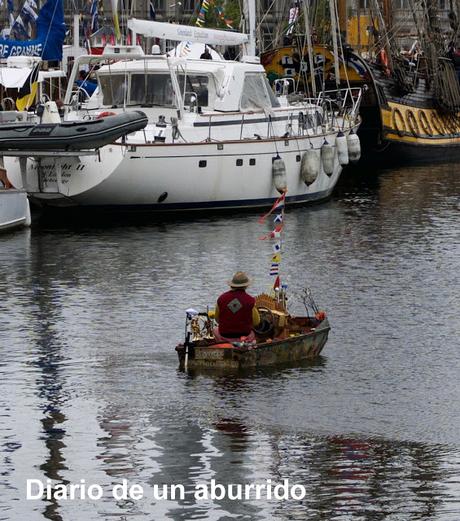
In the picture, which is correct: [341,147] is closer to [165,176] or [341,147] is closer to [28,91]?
[165,176]

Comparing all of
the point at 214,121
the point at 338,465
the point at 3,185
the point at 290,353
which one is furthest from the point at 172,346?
the point at 214,121

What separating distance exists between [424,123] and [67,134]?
2706 centimetres

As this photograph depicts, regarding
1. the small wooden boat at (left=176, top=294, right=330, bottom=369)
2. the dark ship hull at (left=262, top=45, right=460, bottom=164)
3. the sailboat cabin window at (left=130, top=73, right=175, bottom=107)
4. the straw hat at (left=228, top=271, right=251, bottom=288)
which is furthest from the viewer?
the dark ship hull at (left=262, top=45, right=460, bottom=164)

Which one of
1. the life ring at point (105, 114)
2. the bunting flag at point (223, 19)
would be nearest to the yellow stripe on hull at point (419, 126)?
the bunting flag at point (223, 19)

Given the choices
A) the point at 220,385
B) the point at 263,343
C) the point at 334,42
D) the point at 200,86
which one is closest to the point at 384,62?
the point at 334,42

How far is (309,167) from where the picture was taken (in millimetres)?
45406

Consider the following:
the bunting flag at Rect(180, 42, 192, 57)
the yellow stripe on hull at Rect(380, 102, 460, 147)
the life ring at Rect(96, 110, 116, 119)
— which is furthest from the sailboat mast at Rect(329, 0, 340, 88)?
the life ring at Rect(96, 110, 116, 119)

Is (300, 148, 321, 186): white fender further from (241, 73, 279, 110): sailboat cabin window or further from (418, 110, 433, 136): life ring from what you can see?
(418, 110, 433, 136): life ring

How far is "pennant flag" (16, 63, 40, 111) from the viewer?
52.9 m

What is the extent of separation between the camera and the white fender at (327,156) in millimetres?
46562

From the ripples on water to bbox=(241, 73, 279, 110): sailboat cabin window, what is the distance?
5.74 meters

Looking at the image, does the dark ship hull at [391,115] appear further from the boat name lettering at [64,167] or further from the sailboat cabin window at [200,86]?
the boat name lettering at [64,167]

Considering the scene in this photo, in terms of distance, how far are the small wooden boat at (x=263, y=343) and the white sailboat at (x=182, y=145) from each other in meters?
15.2

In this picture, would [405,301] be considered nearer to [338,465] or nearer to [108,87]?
[338,465]
